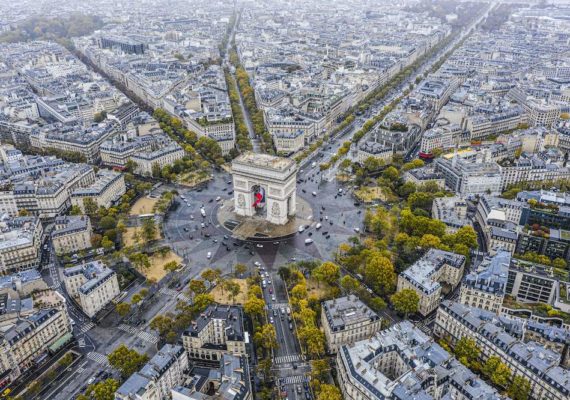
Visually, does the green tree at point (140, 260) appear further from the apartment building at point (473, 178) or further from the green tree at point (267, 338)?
the apartment building at point (473, 178)

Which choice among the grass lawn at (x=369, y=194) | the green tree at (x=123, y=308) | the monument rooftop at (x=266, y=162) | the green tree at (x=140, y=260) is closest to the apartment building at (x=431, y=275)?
the grass lawn at (x=369, y=194)

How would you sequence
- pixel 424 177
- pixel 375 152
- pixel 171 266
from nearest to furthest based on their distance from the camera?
pixel 171 266, pixel 424 177, pixel 375 152

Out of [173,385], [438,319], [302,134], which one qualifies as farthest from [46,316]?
[302,134]

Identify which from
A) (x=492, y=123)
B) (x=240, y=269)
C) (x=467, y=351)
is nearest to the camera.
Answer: (x=467, y=351)

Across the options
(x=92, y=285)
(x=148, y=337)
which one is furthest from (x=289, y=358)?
(x=92, y=285)

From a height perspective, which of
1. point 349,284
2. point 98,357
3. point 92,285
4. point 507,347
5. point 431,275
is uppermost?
point 92,285

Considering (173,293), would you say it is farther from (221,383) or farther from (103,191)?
(103,191)
